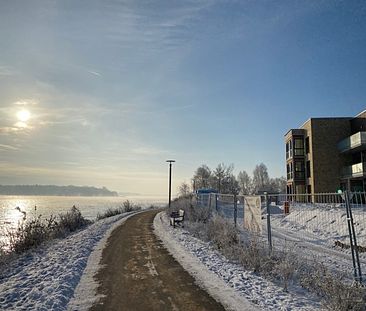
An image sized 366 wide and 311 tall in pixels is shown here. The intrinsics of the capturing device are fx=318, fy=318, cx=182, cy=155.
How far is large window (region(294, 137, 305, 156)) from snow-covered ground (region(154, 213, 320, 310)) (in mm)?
33376

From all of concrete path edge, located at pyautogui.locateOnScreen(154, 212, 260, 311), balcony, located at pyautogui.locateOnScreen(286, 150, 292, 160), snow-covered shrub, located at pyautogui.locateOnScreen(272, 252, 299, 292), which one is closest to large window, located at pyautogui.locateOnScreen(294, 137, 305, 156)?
balcony, located at pyautogui.locateOnScreen(286, 150, 292, 160)

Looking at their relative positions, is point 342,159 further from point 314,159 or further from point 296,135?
point 296,135

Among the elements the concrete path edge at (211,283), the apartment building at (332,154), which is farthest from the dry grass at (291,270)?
the apartment building at (332,154)

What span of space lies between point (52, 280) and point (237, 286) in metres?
4.47

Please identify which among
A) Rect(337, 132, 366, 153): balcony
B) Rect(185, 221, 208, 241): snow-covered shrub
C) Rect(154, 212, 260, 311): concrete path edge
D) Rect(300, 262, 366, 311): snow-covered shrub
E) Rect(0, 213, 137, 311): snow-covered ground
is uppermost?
Rect(337, 132, 366, 153): balcony

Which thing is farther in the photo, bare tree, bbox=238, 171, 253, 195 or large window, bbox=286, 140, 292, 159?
bare tree, bbox=238, 171, 253, 195

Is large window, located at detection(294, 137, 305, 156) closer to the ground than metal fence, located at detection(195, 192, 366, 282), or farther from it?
farther from it

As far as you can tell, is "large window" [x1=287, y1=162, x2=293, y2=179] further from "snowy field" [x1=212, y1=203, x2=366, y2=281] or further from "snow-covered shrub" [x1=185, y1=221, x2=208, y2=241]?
"snow-covered shrub" [x1=185, y1=221, x2=208, y2=241]

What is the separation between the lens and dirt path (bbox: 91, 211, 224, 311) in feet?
20.2

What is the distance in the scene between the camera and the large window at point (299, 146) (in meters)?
41.3

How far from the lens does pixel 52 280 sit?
25.5 feet

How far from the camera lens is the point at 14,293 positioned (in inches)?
272

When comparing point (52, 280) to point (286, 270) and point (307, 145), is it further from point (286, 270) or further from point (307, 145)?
point (307, 145)

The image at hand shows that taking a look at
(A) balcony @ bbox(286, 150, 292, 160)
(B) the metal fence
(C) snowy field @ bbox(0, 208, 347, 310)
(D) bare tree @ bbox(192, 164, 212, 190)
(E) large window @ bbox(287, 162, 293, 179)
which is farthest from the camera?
(D) bare tree @ bbox(192, 164, 212, 190)
